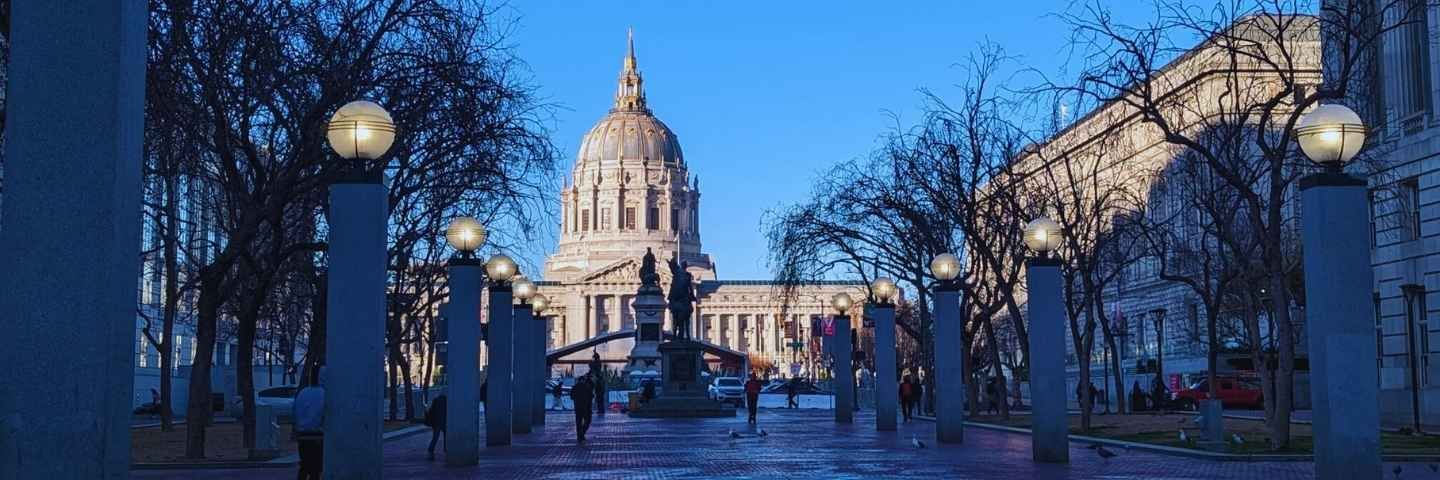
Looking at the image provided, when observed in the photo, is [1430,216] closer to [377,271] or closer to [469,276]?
[469,276]

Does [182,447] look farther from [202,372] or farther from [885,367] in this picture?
[885,367]

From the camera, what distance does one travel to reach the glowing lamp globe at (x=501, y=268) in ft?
96.5

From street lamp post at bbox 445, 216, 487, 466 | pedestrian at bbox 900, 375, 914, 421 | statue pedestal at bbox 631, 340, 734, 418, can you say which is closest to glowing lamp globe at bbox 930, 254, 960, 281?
Result: street lamp post at bbox 445, 216, 487, 466

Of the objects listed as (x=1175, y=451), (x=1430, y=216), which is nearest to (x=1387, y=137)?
(x=1430, y=216)

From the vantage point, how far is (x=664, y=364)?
195ft

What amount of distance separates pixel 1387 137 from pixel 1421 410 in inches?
263

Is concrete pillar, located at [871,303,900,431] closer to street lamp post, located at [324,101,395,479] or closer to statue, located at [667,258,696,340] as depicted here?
statue, located at [667,258,696,340]

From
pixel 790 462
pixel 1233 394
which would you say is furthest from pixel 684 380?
pixel 790 462

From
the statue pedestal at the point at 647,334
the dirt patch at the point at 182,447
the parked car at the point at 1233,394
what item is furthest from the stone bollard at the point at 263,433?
the statue pedestal at the point at 647,334

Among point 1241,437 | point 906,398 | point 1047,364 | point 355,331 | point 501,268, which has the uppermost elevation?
point 501,268

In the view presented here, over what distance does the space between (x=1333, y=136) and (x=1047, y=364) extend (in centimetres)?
948

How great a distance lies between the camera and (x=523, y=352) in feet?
124

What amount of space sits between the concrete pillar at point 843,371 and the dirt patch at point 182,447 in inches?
480

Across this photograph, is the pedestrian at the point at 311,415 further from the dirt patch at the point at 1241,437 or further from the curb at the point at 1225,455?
the curb at the point at 1225,455
